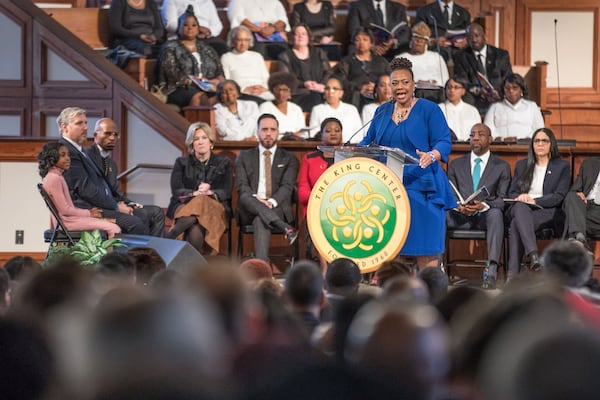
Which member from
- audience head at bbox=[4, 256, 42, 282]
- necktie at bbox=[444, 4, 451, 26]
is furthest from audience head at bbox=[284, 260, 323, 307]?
necktie at bbox=[444, 4, 451, 26]

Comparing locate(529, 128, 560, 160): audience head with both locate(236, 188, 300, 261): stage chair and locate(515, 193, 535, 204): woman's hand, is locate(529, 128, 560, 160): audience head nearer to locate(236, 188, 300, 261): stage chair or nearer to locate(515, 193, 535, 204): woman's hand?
locate(515, 193, 535, 204): woman's hand

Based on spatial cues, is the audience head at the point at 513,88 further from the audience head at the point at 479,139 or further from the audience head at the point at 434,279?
the audience head at the point at 434,279

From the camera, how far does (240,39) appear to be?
9805mm

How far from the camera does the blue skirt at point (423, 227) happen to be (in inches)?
237

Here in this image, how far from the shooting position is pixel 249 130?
8.98 meters

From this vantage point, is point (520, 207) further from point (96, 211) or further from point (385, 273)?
point (385, 273)

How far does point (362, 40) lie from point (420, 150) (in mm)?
4270

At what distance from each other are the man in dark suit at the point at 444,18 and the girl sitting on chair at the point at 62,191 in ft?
15.7

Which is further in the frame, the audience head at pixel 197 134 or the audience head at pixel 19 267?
the audience head at pixel 197 134

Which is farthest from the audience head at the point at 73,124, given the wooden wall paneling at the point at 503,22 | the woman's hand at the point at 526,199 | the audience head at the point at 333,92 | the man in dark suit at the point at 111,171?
the wooden wall paneling at the point at 503,22

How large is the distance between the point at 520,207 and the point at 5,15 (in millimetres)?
4530

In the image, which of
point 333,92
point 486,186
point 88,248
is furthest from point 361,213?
point 333,92

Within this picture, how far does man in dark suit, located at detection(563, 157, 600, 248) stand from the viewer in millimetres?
7461

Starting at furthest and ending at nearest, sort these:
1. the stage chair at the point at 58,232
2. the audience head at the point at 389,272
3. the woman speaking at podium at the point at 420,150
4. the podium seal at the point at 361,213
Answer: the stage chair at the point at 58,232
the woman speaking at podium at the point at 420,150
the podium seal at the point at 361,213
the audience head at the point at 389,272
